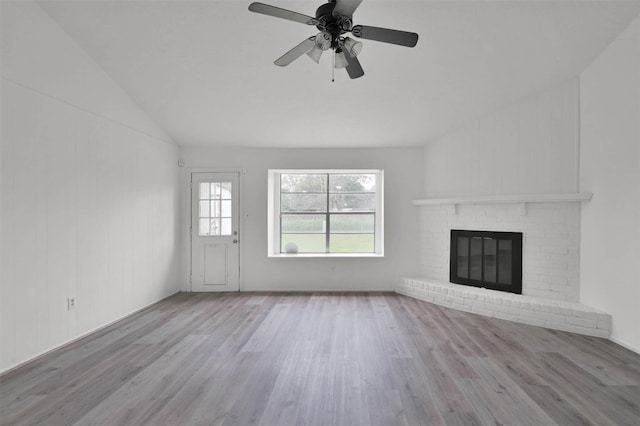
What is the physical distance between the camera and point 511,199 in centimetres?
433

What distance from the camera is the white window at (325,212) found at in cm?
591

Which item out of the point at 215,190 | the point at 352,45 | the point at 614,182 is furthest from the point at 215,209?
the point at 614,182

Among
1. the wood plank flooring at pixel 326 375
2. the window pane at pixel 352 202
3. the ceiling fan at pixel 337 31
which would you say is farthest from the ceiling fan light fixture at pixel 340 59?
the window pane at pixel 352 202

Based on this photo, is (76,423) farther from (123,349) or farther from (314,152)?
(314,152)

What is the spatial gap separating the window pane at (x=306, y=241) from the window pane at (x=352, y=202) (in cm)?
58

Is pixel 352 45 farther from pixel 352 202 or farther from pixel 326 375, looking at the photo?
pixel 352 202

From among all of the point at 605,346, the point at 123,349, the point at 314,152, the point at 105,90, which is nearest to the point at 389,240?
the point at 314,152

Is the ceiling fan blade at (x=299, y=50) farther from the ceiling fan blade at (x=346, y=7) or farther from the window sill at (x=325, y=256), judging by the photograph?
the window sill at (x=325, y=256)

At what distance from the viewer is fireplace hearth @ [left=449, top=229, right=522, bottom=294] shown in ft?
14.6

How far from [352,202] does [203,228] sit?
254 centimetres

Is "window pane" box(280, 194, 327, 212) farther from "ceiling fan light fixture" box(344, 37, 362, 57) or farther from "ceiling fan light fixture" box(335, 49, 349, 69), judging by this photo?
"ceiling fan light fixture" box(344, 37, 362, 57)

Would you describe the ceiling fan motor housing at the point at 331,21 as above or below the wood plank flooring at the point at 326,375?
above

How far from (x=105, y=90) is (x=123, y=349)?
2.82 meters

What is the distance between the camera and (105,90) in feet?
12.7
